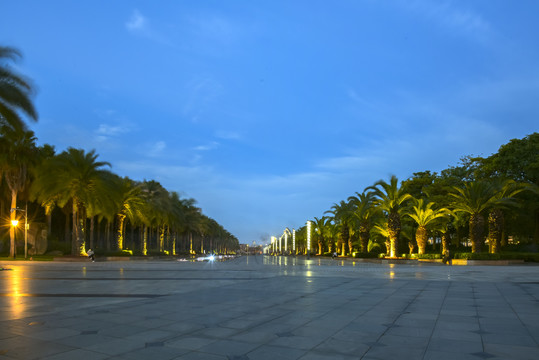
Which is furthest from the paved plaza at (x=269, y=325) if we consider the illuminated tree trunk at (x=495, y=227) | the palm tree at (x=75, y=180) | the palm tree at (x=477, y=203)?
the palm tree at (x=75, y=180)

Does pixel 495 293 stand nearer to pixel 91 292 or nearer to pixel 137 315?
pixel 137 315

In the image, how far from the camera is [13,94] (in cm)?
1958

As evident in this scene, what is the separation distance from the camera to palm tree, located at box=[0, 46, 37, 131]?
64.2 feet

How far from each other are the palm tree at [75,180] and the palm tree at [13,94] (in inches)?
754

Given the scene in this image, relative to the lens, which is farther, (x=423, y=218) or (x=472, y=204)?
(x=423, y=218)

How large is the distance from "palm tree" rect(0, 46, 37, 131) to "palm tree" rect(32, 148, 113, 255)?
1915cm

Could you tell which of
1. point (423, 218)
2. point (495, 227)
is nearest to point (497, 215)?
point (495, 227)

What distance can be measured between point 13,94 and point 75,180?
836 inches

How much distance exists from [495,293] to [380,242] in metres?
58.1

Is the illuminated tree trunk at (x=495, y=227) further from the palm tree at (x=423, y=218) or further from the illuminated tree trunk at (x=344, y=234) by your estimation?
the illuminated tree trunk at (x=344, y=234)

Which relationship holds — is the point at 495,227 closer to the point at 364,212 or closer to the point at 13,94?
the point at 364,212

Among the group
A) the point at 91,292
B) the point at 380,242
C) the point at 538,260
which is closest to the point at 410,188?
the point at 380,242

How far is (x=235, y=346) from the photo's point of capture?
647cm

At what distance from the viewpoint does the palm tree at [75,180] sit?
3891 cm
